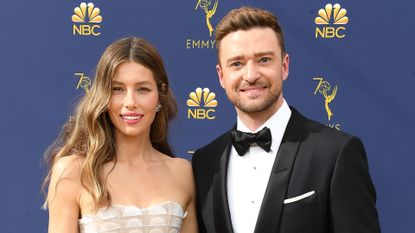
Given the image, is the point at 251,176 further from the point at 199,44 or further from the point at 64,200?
the point at 199,44

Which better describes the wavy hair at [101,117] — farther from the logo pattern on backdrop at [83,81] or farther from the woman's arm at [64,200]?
the logo pattern on backdrop at [83,81]

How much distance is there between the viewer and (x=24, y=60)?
11.4 feet

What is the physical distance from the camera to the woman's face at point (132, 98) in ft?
8.12

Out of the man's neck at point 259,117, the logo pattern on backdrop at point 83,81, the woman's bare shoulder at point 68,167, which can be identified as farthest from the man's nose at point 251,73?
the logo pattern on backdrop at point 83,81

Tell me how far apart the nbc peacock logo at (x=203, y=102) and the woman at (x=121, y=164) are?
0.75 metres

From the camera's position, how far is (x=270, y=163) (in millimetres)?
2354

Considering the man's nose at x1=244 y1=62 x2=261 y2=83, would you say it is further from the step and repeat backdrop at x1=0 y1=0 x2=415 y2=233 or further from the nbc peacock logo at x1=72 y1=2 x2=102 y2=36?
the nbc peacock logo at x1=72 y1=2 x2=102 y2=36

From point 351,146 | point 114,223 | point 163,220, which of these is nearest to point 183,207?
point 163,220

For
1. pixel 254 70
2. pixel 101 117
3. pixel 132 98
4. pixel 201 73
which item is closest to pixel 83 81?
pixel 201 73

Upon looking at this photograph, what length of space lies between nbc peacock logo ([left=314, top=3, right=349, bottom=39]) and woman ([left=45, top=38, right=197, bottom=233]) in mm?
1079

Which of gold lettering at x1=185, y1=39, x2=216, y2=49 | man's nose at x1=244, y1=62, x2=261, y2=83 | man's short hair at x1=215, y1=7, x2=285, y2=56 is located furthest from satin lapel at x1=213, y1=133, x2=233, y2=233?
gold lettering at x1=185, y1=39, x2=216, y2=49

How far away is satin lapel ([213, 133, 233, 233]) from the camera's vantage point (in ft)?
7.57

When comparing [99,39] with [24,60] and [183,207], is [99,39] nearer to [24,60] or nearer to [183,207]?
[24,60]

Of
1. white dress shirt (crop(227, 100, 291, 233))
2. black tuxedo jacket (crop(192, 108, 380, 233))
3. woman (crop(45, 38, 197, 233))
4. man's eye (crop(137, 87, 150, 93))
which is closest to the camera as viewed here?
black tuxedo jacket (crop(192, 108, 380, 233))
